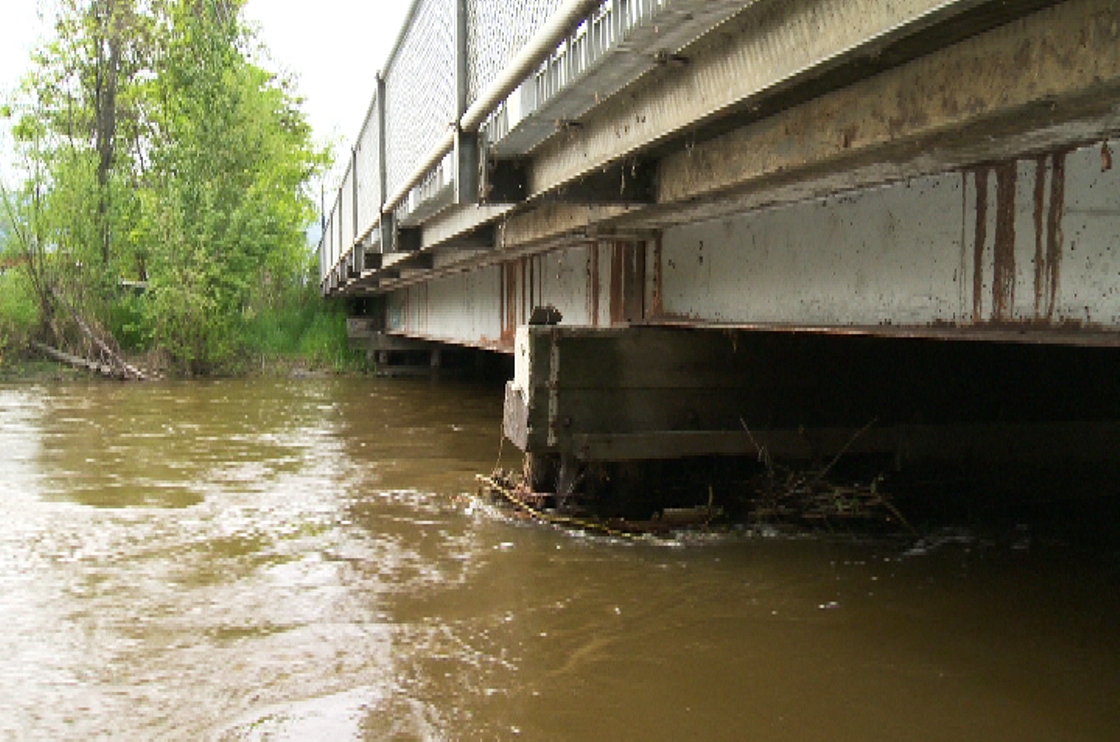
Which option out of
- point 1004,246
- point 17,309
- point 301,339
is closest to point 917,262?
point 1004,246

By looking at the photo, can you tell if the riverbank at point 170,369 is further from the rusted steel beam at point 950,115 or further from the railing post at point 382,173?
the rusted steel beam at point 950,115

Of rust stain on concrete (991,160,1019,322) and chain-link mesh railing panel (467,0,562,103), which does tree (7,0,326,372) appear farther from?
rust stain on concrete (991,160,1019,322)

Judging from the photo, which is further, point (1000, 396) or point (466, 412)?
point (466, 412)

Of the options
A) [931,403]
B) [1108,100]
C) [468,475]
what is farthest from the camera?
[468,475]

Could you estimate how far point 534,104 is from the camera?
476 centimetres

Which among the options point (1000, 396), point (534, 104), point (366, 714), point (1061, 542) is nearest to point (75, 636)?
point (366, 714)

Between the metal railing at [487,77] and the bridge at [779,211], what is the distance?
0.02 meters

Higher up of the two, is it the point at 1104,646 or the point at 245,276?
the point at 245,276

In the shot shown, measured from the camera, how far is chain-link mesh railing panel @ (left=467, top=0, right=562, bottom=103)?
491cm

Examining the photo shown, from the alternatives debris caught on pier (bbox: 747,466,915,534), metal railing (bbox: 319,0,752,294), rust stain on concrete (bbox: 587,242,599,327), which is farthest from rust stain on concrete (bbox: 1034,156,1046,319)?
rust stain on concrete (bbox: 587,242,599,327)

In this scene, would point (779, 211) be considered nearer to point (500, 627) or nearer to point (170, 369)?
point (500, 627)

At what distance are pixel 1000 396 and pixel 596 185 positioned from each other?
400cm

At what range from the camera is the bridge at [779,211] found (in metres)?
2.93

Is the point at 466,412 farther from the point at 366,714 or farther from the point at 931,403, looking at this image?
the point at 366,714
